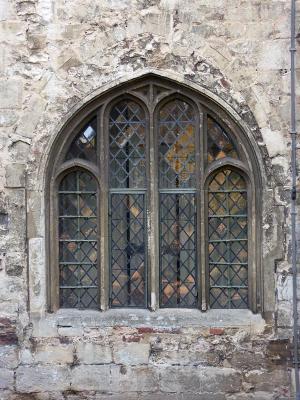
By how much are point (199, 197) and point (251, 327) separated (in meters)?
1.38

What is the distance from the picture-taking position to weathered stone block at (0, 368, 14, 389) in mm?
6887

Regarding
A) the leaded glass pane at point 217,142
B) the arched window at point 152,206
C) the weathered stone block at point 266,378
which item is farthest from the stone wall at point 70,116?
the leaded glass pane at point 217,142

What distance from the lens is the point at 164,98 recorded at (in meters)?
6.96

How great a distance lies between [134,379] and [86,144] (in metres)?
2.39

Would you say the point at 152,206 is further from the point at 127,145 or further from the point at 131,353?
the point at 131,353

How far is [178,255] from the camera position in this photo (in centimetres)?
705

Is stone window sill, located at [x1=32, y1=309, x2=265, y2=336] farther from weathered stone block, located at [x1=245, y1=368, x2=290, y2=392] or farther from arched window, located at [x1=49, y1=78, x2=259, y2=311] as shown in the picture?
weathered stone block, located at [x1=245, y1=368, x2=290, y2=392]

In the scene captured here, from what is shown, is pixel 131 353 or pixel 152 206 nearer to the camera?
pixel 131 353

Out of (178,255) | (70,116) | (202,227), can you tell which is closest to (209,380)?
(178,255)

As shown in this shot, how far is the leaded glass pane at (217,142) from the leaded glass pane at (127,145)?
2.16 ft

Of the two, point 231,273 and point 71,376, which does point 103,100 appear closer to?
point 231,273

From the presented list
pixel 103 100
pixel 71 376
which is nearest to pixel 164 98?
pixel 103 100

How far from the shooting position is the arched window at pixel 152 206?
696 cm

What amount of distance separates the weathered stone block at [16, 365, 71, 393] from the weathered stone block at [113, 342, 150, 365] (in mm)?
520
